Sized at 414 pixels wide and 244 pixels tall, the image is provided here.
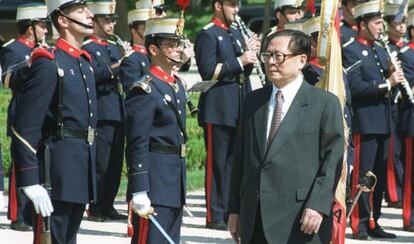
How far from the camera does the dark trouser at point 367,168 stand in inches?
407

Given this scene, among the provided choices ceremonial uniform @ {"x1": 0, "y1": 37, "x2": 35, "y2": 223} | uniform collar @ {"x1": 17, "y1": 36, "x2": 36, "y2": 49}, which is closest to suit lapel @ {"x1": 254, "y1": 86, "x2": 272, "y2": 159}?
ceremonial uniform @ {"x1": 0, "y1": 37, "x2": 35, "y2": 223}

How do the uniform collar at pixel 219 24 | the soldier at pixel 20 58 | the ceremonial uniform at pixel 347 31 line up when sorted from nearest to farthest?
the soldier at pixel 20 58 < the uniform collar at pixel 219 24 < the ceremonial uniform at pixel 347 31

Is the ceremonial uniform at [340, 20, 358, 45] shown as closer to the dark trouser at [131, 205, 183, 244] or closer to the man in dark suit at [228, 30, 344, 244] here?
the dark trouser at [131, 205, 183, 244]

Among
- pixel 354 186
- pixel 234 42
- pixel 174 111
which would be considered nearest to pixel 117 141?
pixel 234 42

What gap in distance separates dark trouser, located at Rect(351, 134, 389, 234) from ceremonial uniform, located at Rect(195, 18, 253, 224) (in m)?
1.15

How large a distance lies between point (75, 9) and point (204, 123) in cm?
371

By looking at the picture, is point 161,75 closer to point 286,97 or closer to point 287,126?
point 286,97

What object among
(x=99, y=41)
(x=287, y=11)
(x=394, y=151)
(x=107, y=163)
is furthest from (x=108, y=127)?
(x=394, y=151)

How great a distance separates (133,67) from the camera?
10633 mm

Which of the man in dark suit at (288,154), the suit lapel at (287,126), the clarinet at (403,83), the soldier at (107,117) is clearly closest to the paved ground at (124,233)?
the soldier at (107,117)

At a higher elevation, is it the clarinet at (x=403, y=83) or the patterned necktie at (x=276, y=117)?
the patterned necktie at (x=276, y=117)

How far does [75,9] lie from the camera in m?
7.12

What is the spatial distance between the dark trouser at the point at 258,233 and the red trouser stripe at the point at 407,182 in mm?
4913

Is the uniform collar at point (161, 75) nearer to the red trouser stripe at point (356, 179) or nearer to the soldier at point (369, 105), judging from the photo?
the soldier at point (369, 105)
